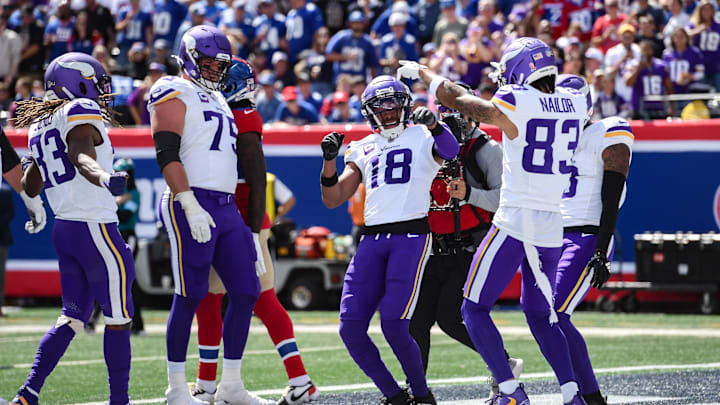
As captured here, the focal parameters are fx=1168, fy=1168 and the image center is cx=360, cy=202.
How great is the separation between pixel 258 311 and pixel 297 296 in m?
7.26

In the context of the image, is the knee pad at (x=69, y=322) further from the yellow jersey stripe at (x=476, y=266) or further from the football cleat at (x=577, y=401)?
the football cleat at (x=577, y=401)

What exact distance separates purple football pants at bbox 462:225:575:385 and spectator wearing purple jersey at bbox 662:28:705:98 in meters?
9.03

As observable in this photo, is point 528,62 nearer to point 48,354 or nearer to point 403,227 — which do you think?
point 403,227

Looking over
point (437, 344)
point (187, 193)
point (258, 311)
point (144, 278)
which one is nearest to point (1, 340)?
point (144, 278)

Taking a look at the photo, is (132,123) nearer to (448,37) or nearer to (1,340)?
(448,37)

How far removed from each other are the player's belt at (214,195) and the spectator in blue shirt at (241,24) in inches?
471

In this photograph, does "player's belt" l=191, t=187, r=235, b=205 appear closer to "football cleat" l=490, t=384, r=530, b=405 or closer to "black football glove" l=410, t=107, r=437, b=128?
"black football glove" l=410, t=107, r=437, b=128

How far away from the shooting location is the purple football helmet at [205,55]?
6.34 metres

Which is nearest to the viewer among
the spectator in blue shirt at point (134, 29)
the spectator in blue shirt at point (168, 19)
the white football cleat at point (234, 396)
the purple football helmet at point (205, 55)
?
the purple football helmet at point (205, 55)

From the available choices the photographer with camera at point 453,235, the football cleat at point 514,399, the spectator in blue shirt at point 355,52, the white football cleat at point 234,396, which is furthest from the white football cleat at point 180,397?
the spectator in blue shirt at point 355,52

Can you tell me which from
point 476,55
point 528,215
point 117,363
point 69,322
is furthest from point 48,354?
point 476,55

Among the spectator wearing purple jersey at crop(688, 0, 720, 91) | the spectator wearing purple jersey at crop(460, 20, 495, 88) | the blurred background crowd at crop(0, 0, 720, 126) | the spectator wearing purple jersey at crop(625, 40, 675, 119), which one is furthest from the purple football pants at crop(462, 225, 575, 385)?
the spectator wearing purple jersey at crop(460, 20, 495, 88)

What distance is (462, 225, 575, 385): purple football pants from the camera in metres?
6.00

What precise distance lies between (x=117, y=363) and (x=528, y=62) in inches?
104
